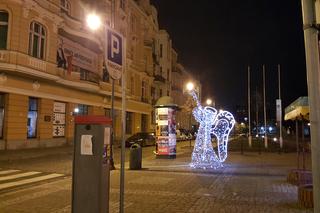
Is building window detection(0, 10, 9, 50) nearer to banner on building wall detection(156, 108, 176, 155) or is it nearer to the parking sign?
banner on building wall detection(156, 108, 176, 155)

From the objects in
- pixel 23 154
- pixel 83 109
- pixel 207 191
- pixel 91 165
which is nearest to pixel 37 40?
pixel 23 154

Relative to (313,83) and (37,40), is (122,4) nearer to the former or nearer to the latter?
(37,40)

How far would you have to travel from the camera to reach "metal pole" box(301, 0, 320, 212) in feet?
13.8

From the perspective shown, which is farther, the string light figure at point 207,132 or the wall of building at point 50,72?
the wall of building at point 50,72

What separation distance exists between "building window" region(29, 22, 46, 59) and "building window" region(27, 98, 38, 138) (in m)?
3.20

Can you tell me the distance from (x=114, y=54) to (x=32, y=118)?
2217 cm

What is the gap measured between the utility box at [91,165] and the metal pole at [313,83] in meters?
2.91

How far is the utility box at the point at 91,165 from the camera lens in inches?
222

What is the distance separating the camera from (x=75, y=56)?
103 ft

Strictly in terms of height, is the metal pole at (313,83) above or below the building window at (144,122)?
below

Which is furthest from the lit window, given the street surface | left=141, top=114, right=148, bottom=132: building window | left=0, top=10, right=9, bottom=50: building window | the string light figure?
the street surface

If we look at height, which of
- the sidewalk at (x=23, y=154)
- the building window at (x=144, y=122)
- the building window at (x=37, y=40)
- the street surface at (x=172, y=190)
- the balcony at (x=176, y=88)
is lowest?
the street surface at (x=172, y=190)

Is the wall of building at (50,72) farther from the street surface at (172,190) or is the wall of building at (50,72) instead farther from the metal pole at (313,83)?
the metal pole at (313,83)

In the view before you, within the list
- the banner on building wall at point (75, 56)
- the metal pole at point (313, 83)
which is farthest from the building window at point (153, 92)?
the metal pole at point (313, 83)
